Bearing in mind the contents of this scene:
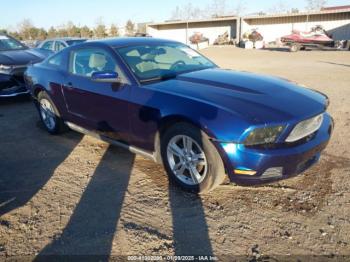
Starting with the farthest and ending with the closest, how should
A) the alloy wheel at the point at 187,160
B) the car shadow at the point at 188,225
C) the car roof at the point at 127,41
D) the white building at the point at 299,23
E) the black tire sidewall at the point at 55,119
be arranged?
the white building at the point at 299,23, the black tire sidewall at the point at 55,119, the car roof at the point at 127,41, the alloy wheel at the point at 187,160, the car shadow at the point at 188,225

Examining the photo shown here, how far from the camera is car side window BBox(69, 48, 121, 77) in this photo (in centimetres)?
428

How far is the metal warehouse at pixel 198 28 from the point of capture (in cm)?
4659

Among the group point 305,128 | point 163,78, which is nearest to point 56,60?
point 163,78

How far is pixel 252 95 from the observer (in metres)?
3.53

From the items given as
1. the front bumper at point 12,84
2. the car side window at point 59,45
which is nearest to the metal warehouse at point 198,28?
the car side window at point 59,45

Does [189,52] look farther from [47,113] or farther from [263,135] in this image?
[47,113]

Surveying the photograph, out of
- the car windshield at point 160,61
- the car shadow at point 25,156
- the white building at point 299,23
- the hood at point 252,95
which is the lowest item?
the car shadow at point 25,156

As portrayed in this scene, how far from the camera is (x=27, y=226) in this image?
3197 millimetres

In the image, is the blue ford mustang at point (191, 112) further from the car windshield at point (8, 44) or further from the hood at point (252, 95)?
the car windshield at point (8, 44)

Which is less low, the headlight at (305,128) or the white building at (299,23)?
the white building at (299,23)

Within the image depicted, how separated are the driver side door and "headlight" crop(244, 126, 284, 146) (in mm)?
1570

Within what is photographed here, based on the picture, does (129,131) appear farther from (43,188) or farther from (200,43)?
(200,43)

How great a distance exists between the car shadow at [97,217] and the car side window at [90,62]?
4.06 ft

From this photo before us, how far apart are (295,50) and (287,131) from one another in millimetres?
27827
